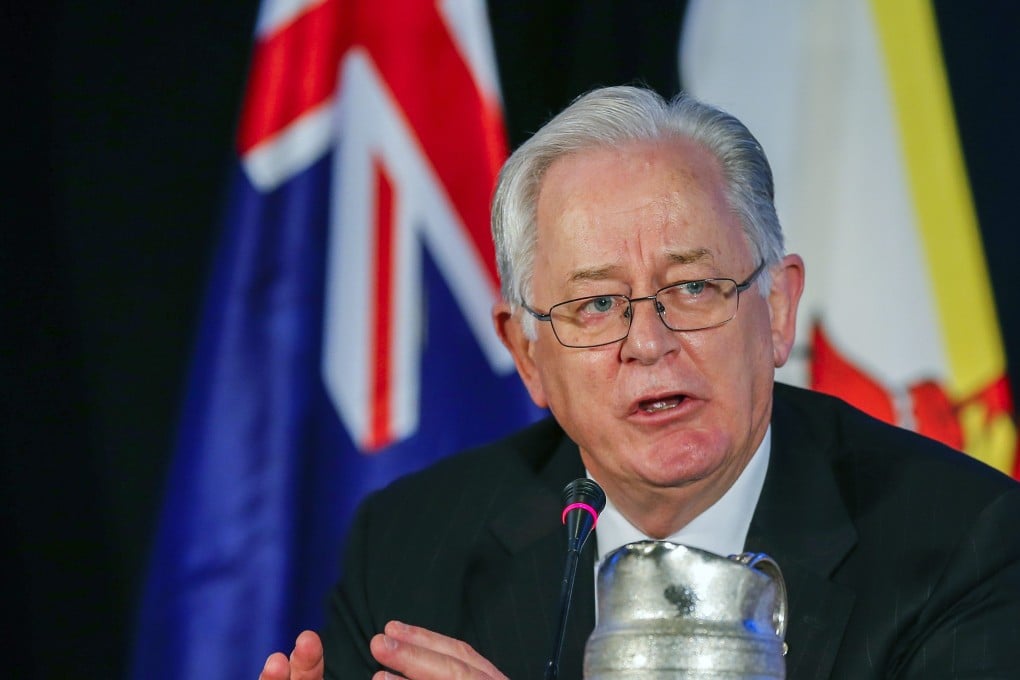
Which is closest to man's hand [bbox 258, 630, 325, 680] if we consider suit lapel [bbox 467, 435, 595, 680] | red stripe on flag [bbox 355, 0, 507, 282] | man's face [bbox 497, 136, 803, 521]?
suit lapel [bbox 467, 435, 595, 680]

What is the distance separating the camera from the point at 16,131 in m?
3.49

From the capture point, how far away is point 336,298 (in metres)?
3.53

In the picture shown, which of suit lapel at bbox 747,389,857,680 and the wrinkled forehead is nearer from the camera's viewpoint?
suit lapel at bbox 747,389,857,680

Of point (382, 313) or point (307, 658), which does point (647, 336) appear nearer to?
point (307, 658)

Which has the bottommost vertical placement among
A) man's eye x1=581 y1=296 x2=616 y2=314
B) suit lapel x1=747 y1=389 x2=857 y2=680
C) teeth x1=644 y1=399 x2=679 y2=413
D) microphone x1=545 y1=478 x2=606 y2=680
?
suit lapel x1=747 y1=389 x2=857 y2=680

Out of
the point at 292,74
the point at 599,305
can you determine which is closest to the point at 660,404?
the point at 599,305

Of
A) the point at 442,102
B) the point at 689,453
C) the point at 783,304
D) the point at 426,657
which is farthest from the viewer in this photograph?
the point at 442,102

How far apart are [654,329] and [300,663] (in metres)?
0.82

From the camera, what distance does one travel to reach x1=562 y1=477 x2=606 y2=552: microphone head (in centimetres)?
181

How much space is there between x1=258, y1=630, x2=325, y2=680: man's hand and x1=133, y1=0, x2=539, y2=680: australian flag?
1.52 meters

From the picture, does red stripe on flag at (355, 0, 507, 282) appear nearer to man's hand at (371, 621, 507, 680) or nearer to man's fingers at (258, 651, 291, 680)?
man's fingers at (258, 651, 291, 680)

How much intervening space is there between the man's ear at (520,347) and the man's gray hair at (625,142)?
64mm

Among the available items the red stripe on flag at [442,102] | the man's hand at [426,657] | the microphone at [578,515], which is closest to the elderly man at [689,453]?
the man's hand at [426,657]

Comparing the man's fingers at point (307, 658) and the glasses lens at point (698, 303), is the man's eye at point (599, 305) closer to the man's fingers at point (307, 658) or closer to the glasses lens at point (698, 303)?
the glasses lens at point (698, 303)
